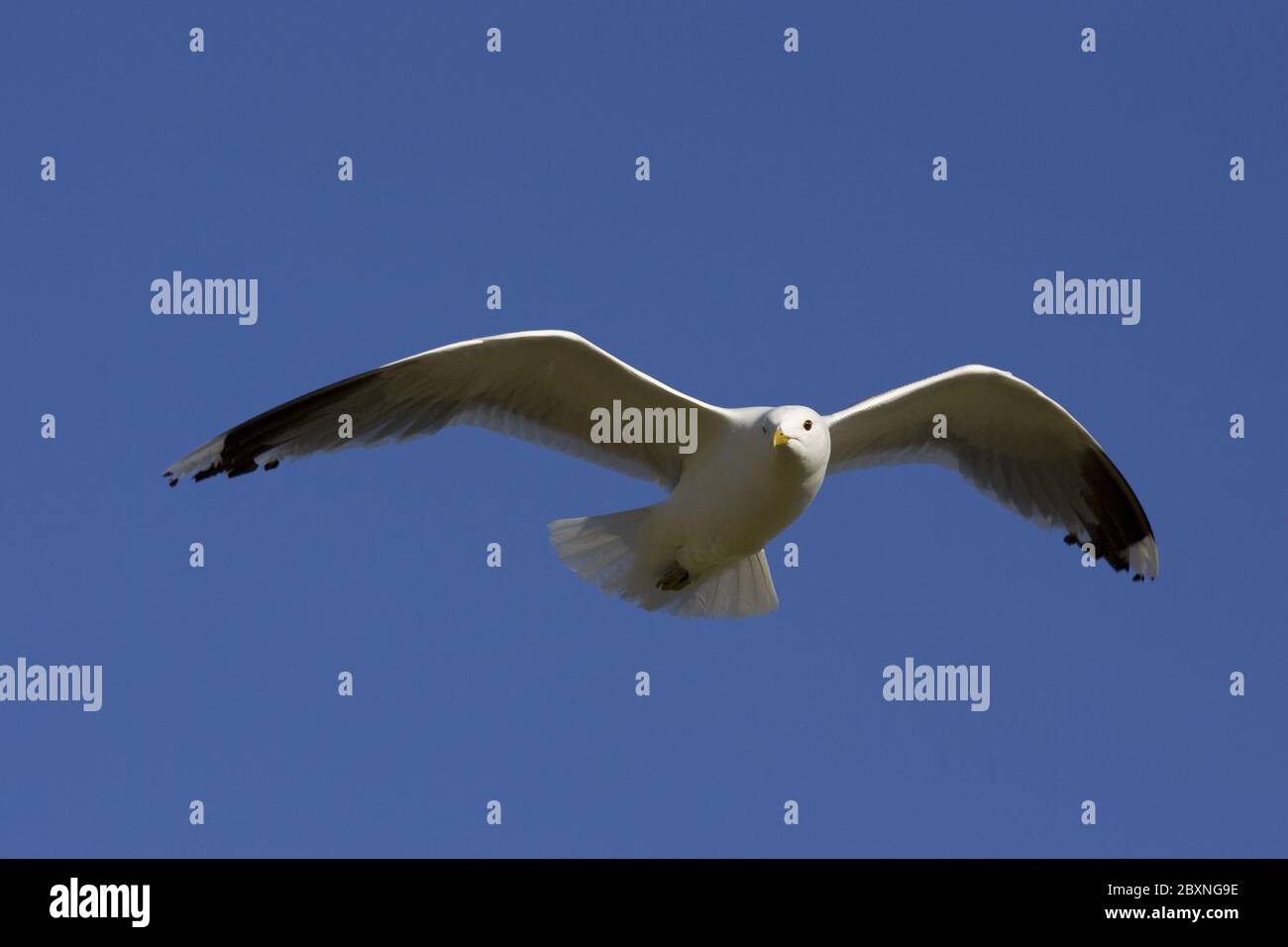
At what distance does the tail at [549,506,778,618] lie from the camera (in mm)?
9164

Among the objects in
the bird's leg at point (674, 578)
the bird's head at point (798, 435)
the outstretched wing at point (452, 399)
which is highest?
the outstretched wing at point (452, 399)

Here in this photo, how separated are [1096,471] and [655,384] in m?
2.55

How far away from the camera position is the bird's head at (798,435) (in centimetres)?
830

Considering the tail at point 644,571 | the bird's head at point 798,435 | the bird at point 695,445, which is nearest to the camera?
the bird's head at point 798,435

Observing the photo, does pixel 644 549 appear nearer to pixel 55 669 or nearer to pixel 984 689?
pixel 984 689

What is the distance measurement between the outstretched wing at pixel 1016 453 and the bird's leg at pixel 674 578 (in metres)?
Answer: 0.99

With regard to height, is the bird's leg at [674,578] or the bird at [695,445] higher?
the bird at [695,445]

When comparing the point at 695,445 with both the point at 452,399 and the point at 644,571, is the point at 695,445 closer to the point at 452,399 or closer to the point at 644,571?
the point at 644,571

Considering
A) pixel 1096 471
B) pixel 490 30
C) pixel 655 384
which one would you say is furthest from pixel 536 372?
pixel 1096 471

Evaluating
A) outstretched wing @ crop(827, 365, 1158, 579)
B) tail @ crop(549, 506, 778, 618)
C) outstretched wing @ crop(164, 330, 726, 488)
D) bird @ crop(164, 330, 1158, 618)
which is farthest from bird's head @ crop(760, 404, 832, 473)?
tail @ crop(549, 506, 778, 618)

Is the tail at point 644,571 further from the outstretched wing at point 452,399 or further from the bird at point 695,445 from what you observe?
the outstretched wing at point 452,399

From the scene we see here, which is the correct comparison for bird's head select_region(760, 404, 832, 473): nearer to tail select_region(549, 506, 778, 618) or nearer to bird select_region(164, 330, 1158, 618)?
bird select_region(164, 330, 1158, 618)

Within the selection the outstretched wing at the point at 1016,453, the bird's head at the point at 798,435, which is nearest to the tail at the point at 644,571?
the outstretched wing at the point at 1016,453

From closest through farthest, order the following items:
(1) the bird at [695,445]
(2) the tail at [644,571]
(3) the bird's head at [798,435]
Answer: (3) the bird's head at [798,435] → (1) the bird at [695,445] → (2) the tail at [644,571]
